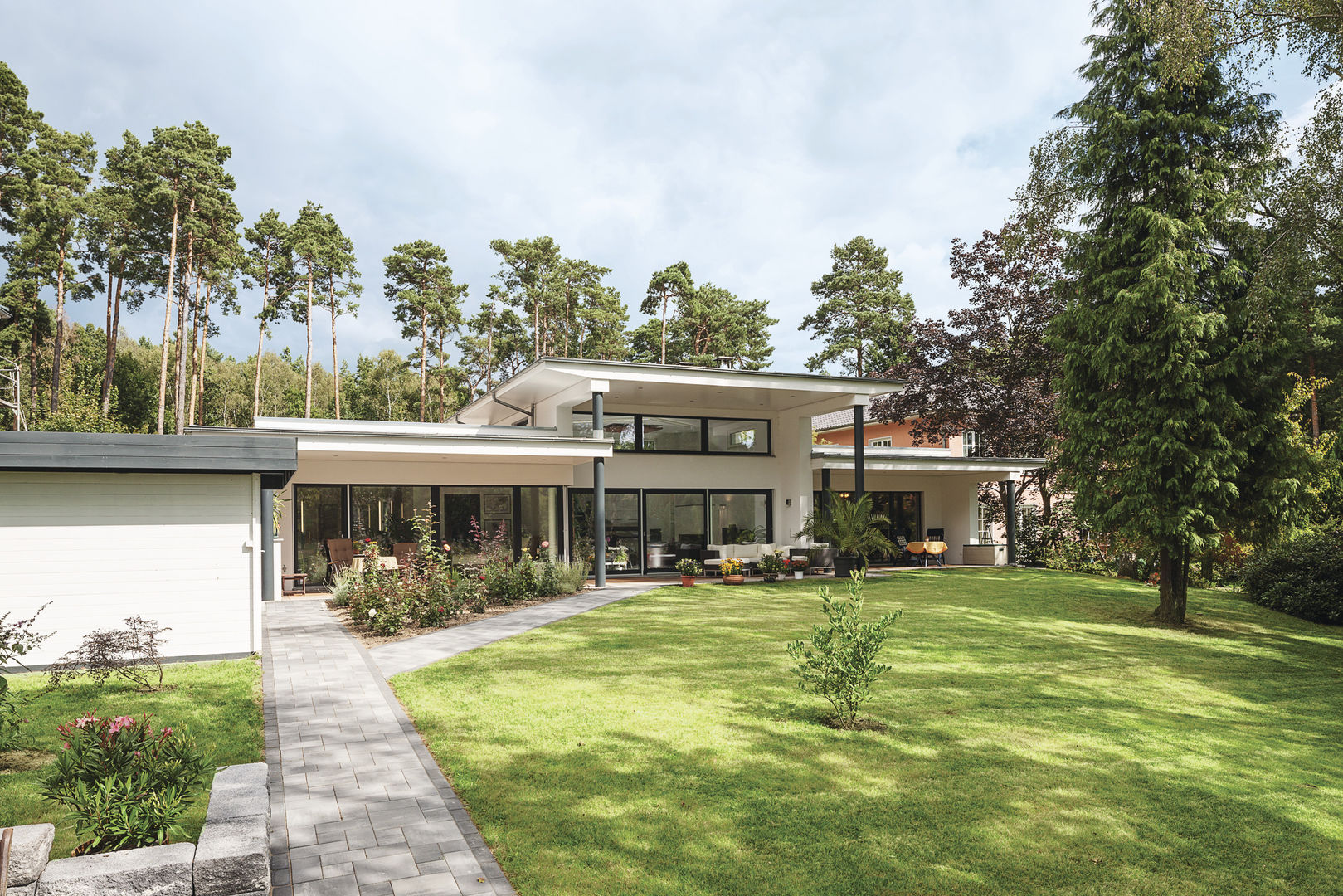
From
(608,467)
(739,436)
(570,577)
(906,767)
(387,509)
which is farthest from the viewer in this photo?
(739,436)

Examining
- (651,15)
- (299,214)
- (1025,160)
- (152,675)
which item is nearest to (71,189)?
(299,214)

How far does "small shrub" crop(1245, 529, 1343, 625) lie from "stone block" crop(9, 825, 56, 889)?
56.9 ft

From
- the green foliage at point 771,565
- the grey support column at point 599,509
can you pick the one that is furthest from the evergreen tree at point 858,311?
the grey support column at point 599,509

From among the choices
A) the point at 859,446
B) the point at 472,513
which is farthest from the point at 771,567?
the point at 472,513

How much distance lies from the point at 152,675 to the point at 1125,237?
14348 millimetres

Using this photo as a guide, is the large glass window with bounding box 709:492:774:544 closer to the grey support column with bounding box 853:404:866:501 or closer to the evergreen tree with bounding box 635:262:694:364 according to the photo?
the grey support column with bounding box 853:404:866:501

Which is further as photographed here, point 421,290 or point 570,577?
point 421,290

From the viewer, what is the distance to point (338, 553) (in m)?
16.4

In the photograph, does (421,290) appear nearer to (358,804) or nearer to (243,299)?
(243,299)

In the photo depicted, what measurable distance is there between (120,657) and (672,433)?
14.0m

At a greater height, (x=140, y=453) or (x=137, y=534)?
(x=140, y=453)

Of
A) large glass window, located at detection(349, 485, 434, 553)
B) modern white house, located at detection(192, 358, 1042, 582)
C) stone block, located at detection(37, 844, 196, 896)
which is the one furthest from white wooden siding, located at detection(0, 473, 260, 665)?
large glass window, located at detection(349, 485, 434, 553)

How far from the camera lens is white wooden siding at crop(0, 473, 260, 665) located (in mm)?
8305

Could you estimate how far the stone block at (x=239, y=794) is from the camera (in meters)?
3.52
